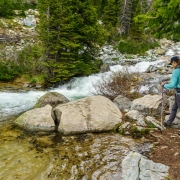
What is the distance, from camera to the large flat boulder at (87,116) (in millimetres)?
6809

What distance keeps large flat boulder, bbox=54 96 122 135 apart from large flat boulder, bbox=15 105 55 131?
32 centimetres

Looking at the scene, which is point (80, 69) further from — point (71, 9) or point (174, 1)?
point (174, 1)

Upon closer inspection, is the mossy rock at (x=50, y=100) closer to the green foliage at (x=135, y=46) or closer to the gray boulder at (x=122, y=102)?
the gray boulder at (x=122, y=102)

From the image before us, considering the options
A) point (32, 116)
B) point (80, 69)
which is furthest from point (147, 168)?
point (80, 69)

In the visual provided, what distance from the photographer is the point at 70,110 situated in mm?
7402

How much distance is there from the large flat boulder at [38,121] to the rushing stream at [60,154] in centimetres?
26

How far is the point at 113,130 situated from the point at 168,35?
3.60 m

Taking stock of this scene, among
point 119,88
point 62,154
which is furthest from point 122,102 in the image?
point 62,154

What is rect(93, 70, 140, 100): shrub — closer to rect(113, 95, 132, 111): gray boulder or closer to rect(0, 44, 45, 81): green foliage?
rect(113, 95, 132, 111): gray boulder

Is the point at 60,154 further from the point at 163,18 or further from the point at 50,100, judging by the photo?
the point at 163,18

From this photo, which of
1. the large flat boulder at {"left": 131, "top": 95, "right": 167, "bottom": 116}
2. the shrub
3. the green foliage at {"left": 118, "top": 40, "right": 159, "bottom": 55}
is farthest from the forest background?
the green foliage at {"left": 118, "top": 40, "right": 159, "bottom": 55}

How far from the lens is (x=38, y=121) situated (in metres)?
7.19

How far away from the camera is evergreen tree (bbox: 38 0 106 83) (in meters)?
12.7

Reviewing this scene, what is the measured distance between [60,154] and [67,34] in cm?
916
